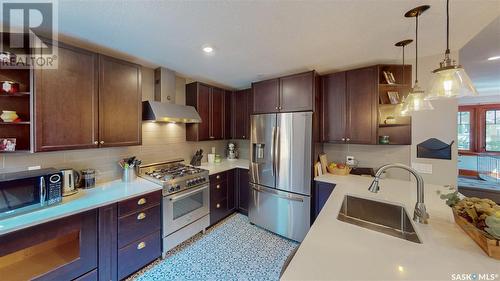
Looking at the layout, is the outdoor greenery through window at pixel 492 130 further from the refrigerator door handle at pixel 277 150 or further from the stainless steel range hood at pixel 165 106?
the stainless steel range hood at pixel 165 106

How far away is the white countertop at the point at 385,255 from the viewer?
0.78 metres

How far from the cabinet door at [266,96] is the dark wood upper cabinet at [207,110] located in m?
0.77

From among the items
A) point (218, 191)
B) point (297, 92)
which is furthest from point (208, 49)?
point (218, 191)

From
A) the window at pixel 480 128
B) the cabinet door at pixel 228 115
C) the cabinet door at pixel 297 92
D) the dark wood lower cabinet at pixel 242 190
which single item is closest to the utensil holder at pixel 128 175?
the dark wood lower cabinet at pixel 242 190

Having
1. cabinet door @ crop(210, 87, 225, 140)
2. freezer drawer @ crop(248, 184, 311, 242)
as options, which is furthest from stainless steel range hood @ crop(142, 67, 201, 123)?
freezer drawer @ crop(248, 184, 311, 242)

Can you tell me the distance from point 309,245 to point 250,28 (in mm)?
1633

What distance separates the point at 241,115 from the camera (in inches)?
143

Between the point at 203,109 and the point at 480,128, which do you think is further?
the point at 480,128

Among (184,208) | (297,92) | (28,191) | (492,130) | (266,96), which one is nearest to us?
(28,191)

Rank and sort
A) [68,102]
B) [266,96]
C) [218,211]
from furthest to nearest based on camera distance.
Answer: [218,211] → [266,96] → [68,102]

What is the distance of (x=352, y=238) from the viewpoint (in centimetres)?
104

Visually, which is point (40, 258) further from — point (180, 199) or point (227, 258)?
point (227, 258)

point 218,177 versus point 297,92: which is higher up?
point 297,92

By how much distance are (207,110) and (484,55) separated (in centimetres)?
394
